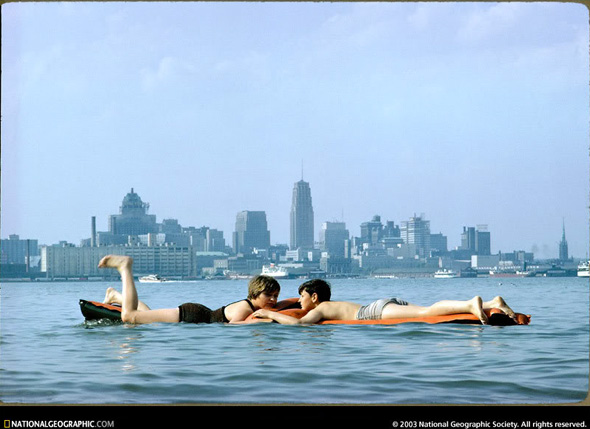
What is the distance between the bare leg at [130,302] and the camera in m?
6.05

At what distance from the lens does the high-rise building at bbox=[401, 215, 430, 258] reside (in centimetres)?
11937

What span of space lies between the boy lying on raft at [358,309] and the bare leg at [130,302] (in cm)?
109

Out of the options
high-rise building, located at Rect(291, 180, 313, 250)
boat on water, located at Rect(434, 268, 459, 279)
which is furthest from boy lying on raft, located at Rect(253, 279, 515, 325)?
high-rise building, located at Rect(291, 180, 313, 250)

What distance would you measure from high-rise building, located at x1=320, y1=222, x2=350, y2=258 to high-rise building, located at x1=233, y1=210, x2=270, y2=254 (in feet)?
28.5

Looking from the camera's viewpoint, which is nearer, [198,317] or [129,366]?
[129,366]

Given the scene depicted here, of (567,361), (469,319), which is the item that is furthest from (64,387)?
(469,319)

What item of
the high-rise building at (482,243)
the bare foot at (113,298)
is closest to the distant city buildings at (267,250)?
the high-rise building at (482,243)

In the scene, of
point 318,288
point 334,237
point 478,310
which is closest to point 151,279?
point 334,237

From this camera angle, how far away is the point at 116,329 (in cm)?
714

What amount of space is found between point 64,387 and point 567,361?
3.00 metres

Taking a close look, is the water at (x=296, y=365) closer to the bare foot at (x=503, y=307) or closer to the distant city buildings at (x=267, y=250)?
the bare foot at (x=503, y=307)
